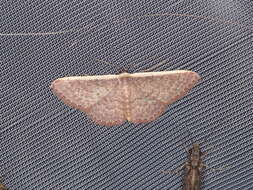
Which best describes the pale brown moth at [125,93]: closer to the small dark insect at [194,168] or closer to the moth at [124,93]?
the moth at [124,93]

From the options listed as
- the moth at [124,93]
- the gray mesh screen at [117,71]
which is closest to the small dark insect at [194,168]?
the gray mesh screen at [117,71]

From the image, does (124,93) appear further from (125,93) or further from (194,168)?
(194,168)

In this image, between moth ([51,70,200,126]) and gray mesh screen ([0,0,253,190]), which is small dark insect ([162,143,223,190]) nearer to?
gray mesh screen ([0,0,253,190])

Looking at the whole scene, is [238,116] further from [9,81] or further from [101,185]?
[9,81]

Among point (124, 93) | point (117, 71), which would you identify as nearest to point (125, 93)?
point (124, 93)

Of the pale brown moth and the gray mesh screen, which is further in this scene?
the gray mesh screen

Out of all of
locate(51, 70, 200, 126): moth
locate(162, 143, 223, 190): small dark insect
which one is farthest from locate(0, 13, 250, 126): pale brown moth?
locate(162, 143, 223, 190): small dark insect
